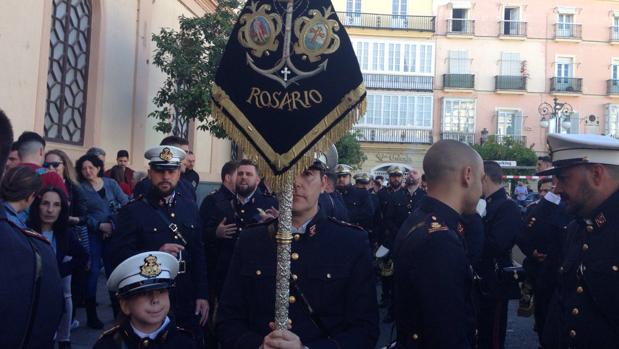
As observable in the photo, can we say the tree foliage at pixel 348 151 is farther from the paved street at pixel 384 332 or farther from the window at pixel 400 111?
the paved street at pixel 384 332

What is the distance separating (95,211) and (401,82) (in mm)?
35671

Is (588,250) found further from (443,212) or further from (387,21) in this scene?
(387,21)

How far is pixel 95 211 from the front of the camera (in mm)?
8148

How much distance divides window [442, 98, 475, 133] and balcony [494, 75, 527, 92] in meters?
1.98

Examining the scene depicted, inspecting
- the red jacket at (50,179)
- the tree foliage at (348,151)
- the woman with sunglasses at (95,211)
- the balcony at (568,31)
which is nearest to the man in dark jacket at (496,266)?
the red jacket at (50,179)

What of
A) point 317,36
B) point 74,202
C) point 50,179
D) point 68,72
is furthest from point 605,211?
point 68,72

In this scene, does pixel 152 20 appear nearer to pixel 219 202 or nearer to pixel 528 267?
pixel 219 202

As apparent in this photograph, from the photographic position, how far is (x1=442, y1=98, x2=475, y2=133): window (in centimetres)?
4234

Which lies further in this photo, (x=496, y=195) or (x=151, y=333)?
(x=496, y=195)

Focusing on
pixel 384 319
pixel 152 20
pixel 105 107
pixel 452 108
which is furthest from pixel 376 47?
pixel 384 319

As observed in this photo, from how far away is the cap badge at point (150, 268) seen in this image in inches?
160

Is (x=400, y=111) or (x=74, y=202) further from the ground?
(x=400, y=111)

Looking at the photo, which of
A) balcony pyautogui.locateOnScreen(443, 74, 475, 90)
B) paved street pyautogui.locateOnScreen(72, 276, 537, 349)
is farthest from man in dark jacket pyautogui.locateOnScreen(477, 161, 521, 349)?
balcony pyautogui.locateOnScreen(443, 74, 475, 90)

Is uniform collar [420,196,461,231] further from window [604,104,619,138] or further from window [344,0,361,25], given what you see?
window [604,104,619,138]
